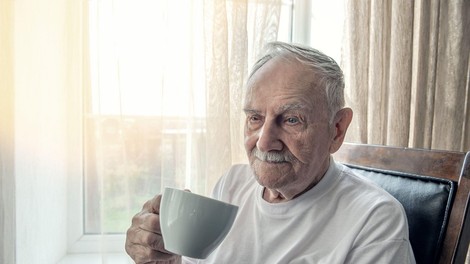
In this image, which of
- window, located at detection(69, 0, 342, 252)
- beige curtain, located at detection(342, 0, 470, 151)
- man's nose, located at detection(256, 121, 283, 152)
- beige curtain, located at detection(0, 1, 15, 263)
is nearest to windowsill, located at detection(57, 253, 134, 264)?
window, located at detection(69, 0, 342, 252)

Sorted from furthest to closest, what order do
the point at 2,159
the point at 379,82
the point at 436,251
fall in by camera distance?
the point at 379,82 → the point at 2,159 → the point at 436,251

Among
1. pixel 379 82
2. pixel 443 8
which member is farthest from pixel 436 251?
pixel 443 8

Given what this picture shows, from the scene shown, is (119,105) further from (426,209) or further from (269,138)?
(426,209)

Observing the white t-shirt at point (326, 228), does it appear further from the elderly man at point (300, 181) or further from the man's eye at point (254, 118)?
the man's eye at point (254, 118)

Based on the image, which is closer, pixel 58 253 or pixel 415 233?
pixel 415 233

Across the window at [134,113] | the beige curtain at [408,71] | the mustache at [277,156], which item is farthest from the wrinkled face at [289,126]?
the beige curtain at [408,71]

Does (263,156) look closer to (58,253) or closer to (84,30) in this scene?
(84,30)

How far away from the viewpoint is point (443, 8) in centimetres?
140

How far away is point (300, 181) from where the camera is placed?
0.87 meters

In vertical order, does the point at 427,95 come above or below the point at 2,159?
above

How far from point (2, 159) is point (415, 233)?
100cm

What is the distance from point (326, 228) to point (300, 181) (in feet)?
0.37

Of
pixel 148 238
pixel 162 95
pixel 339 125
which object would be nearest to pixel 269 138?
pixel 339 125

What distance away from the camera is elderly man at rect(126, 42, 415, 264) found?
77 cm
